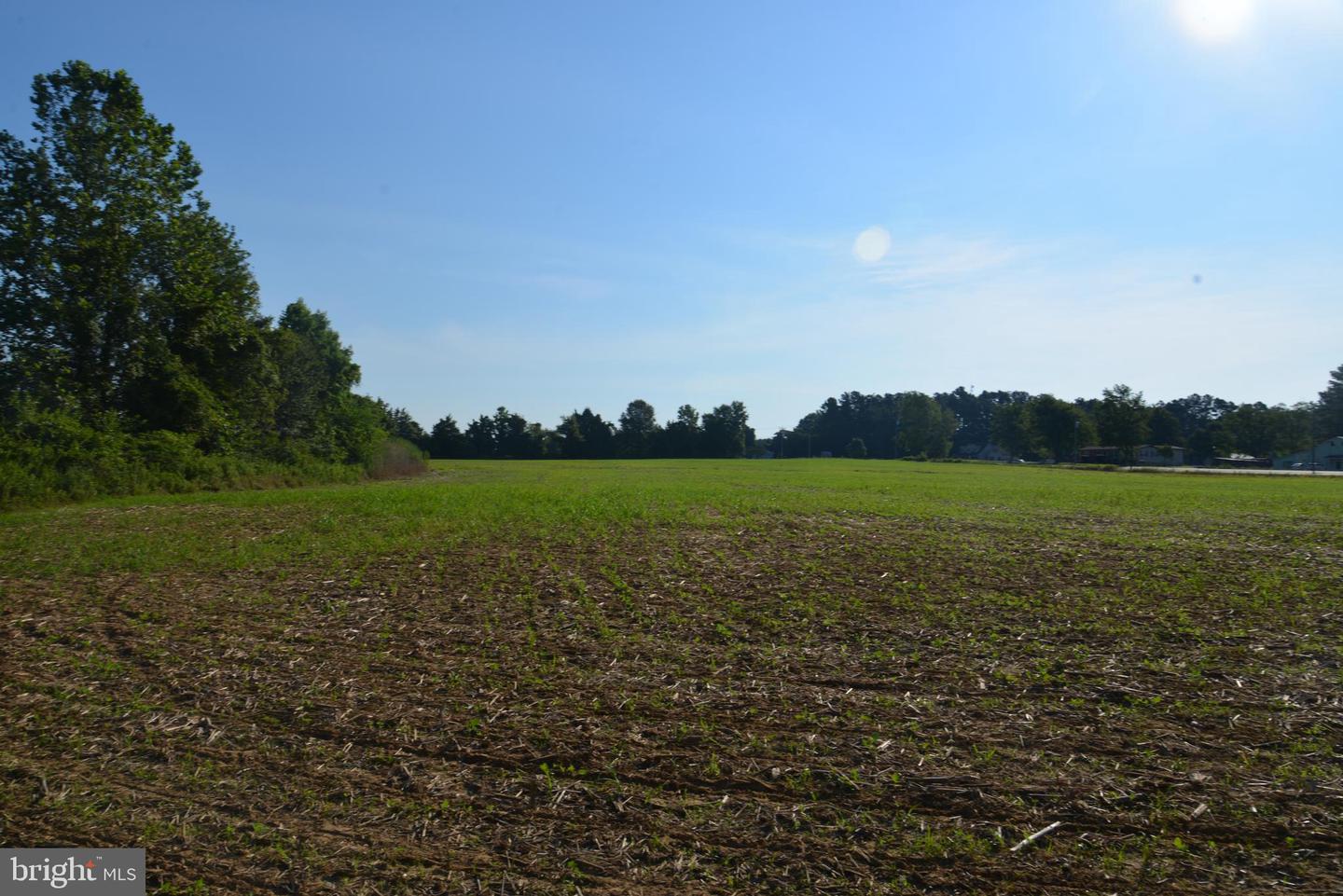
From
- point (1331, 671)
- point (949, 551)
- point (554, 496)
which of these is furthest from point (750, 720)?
point (554, 496)

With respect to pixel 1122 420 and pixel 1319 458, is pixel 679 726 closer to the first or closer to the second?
pixel 1122 420

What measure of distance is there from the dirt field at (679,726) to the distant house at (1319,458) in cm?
12709

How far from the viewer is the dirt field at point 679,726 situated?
455cm

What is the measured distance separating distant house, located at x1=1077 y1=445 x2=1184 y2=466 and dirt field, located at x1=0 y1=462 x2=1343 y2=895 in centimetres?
13016

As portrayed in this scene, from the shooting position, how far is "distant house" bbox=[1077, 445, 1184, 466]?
12631 centimetres

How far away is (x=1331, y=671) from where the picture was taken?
7914mm

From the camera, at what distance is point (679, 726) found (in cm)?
651

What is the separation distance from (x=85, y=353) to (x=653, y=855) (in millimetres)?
38430

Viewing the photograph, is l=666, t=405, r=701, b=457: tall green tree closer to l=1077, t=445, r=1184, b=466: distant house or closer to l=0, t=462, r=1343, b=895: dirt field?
l=1077, t=445, r=1184, b=466: distant house

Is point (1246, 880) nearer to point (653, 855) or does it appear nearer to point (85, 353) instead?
point (653, 855)

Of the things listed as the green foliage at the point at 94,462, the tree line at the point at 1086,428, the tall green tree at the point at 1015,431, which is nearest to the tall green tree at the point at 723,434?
the tree line at the point at 1086,428

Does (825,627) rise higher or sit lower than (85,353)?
Answer: lower

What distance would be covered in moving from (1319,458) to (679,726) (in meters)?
150

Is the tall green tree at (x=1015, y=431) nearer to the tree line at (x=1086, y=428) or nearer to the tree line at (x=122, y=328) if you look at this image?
the tree line at (x=1086, y=428)
